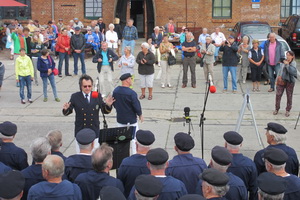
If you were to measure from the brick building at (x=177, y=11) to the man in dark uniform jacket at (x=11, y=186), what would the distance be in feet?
71.8

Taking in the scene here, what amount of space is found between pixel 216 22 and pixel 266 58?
11.2m

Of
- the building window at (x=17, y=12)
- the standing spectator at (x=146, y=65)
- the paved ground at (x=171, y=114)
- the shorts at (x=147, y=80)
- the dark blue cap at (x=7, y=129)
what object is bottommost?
the paved ground at (x=171, y=114)

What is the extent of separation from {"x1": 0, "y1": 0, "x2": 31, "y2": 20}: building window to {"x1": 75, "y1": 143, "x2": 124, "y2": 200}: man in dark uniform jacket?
23.1 m

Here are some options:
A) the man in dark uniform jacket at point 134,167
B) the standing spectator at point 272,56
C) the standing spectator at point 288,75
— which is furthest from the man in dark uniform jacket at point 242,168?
the standing spectator at point 272,56

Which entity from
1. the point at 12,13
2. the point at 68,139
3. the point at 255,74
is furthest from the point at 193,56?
the point at 12,13

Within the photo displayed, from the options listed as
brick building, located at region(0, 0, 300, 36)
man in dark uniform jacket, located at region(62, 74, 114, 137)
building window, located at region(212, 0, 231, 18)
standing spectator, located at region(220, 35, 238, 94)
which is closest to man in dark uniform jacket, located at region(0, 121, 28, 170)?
man in dark uniform jacket, located at region(62, 74, 114, 137)

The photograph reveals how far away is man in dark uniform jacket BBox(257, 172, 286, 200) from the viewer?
4730 mm

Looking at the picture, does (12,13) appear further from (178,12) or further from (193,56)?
(193,56)

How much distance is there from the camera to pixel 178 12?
26578mm

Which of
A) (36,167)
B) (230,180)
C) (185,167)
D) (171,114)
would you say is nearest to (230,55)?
(171,114)

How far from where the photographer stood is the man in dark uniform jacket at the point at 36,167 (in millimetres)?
5887

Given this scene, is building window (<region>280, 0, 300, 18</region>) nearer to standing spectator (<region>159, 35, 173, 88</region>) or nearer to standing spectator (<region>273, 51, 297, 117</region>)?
standing spectator (<region>159, 35, 173, 88</region>)

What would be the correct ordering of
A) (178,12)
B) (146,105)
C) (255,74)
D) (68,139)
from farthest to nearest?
1. (178,12)
2. (255,74)
3. (146,105)
4. (68,139)

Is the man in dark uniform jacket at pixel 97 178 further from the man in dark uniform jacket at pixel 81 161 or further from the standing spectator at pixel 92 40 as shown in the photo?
the standing spectator at pixel 92 40
